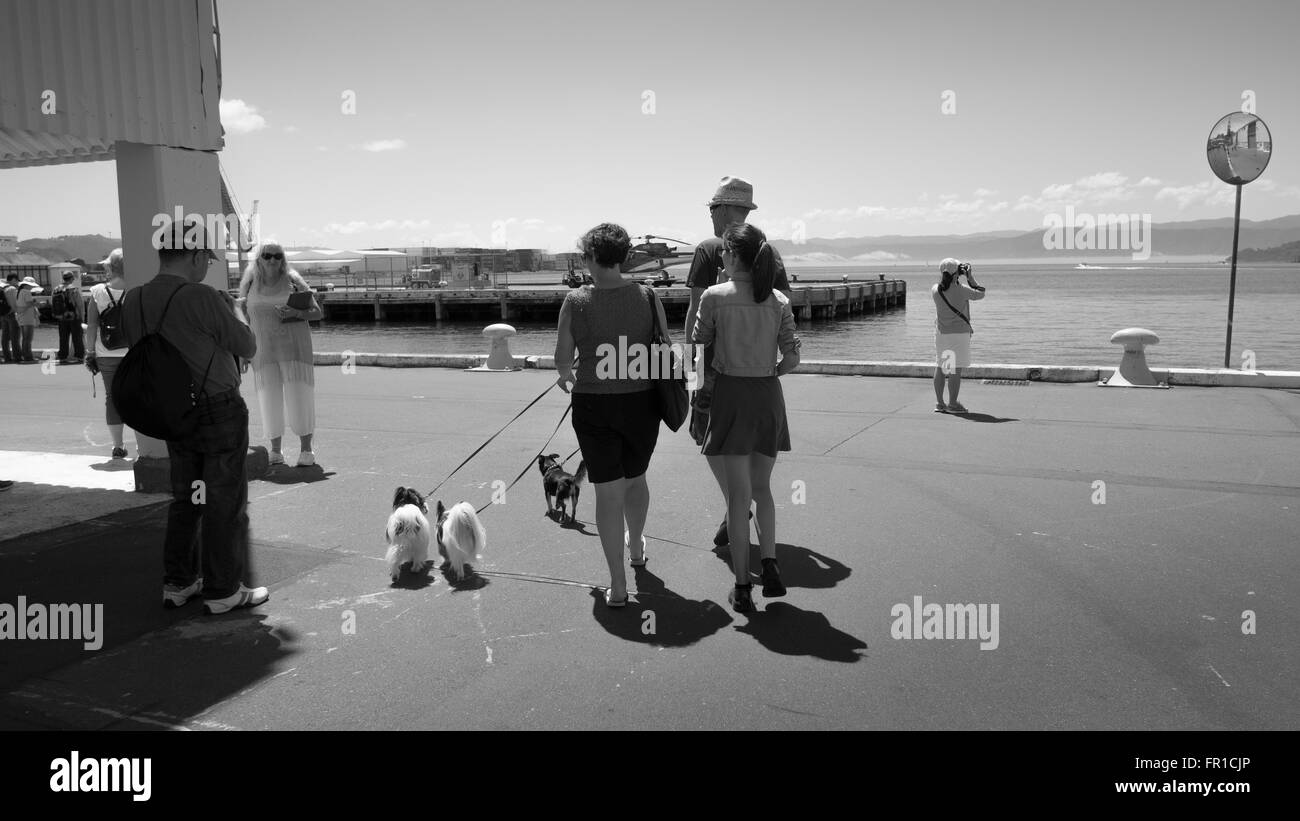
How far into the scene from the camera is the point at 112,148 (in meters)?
8.25

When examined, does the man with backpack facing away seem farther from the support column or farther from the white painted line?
the white painted line

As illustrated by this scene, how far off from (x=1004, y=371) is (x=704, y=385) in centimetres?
990

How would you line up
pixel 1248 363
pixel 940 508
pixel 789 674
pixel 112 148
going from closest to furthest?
pixel 789 674 → pixel 940 508 → pixel 112 148 → pixel 1248 363

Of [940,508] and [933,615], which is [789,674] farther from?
[940,508]

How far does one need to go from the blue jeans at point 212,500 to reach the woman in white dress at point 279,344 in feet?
10.7

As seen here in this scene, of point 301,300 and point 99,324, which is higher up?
point 301,300

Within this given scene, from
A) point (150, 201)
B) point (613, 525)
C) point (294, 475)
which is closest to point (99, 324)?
point (150, 201)

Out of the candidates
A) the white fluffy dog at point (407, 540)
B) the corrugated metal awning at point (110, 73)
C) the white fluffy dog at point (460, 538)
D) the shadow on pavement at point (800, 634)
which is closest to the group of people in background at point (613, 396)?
the shadow on pavement at point (800, 634)

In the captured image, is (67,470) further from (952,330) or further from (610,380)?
(952,330)

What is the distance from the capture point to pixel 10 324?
18.6 metres

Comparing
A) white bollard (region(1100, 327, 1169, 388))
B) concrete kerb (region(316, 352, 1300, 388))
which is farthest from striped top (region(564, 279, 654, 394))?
white bollard (region(1100, 327, 1169, 388))

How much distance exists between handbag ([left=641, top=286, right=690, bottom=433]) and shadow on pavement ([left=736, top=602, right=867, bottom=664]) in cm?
104
